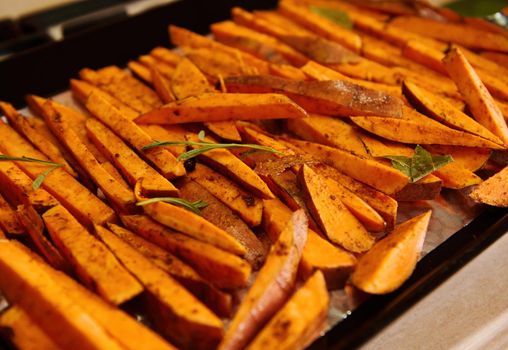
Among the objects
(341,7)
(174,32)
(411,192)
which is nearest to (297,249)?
(411,192)

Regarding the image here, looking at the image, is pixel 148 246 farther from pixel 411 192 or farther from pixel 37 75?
pixel 37 75

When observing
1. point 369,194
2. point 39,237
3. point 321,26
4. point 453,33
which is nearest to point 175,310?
point 39,237

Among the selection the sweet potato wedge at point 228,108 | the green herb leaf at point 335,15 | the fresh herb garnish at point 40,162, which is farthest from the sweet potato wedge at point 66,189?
the green herb leaf at point 335,15

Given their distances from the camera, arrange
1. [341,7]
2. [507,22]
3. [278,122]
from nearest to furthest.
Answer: [278,122]
[507,22]
[341,7]

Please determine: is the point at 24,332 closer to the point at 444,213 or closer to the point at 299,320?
the point at 299,320

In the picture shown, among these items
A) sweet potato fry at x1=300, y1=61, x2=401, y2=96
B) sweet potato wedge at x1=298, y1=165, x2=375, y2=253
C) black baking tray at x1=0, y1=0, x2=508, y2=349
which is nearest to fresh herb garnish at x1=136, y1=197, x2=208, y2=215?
sweet potato wedge at x1=298, y1=165, x2=375, y2=253

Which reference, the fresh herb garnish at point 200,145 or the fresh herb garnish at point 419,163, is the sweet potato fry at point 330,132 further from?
the fresh herb garnish at point 200,145
